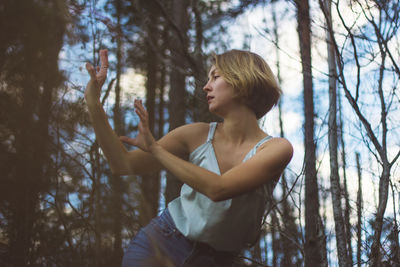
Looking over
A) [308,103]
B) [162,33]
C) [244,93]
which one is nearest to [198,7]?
[162,33]

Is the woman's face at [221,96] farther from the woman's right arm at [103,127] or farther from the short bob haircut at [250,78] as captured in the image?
the woman's right arm at [103,127]

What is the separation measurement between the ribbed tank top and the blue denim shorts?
0.03 metres

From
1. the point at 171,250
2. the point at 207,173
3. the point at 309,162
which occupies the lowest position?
the point at 171,250

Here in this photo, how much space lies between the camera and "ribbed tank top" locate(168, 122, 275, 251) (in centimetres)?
117

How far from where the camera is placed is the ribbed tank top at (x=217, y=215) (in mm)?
1174

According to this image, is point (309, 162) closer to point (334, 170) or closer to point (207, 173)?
point (334, 170)

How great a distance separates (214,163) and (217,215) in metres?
0.17

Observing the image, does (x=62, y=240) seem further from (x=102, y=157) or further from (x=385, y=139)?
(x=385, y=139)

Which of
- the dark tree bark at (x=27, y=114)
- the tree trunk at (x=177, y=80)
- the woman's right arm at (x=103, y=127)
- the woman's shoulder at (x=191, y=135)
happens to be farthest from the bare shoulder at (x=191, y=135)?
the tree trunk at (x=177, y=80)

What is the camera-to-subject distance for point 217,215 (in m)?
1.18

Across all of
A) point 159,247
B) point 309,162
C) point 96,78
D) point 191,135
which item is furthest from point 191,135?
point 309,162

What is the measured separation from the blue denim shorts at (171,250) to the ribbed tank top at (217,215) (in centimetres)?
3

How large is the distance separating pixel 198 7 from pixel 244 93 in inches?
162

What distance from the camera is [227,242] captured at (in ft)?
3.93
